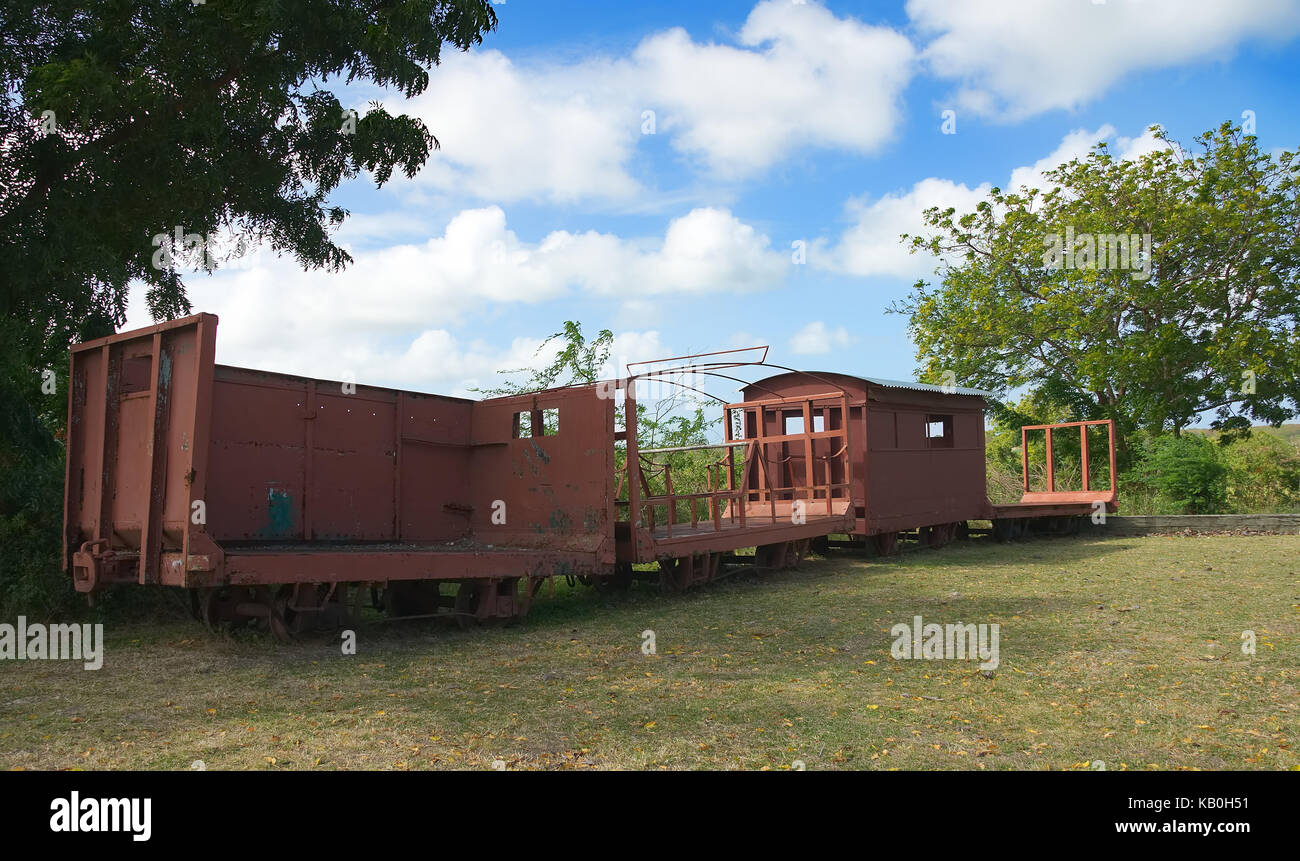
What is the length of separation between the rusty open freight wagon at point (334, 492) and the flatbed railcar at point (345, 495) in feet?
0.06

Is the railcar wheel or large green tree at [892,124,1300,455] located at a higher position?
large green tree at [892,124,1300,455]

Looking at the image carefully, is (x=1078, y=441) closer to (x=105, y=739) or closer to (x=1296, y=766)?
(x=1296, y=766)

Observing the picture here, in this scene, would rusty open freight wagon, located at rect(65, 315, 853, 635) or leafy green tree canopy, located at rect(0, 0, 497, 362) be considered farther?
leafy green tree canopy, located at rect(0, 0, 497, 362)

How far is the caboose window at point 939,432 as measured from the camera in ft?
50.3

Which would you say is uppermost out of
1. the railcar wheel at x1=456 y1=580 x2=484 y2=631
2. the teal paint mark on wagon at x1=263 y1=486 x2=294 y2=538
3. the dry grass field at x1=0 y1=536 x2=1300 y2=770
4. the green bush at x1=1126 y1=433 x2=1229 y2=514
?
the green bush at x1=1126 y1=433 x2=1229 y2=514

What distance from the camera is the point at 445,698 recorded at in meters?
5.73

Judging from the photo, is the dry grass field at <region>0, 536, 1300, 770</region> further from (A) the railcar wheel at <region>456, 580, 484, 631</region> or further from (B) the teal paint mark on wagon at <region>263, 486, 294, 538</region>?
(B) the teal paint mark on wagon at <region>263, 486, 294, 538</region>

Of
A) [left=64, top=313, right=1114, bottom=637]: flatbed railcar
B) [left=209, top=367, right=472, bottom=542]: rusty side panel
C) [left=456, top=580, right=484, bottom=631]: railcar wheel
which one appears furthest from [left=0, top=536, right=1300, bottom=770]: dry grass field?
[left=209, top=367, right=472, bottom=542]: rusty side panel

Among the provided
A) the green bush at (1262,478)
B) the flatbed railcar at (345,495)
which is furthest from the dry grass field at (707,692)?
the green bush at (1262,478)

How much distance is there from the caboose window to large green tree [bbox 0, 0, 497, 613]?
9.21m

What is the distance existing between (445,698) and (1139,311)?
76.7 feet

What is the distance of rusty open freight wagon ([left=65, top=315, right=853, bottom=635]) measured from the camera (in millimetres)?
6594

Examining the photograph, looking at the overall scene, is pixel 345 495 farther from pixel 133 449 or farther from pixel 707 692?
pixel 707 692

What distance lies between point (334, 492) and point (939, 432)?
34.8 ft
